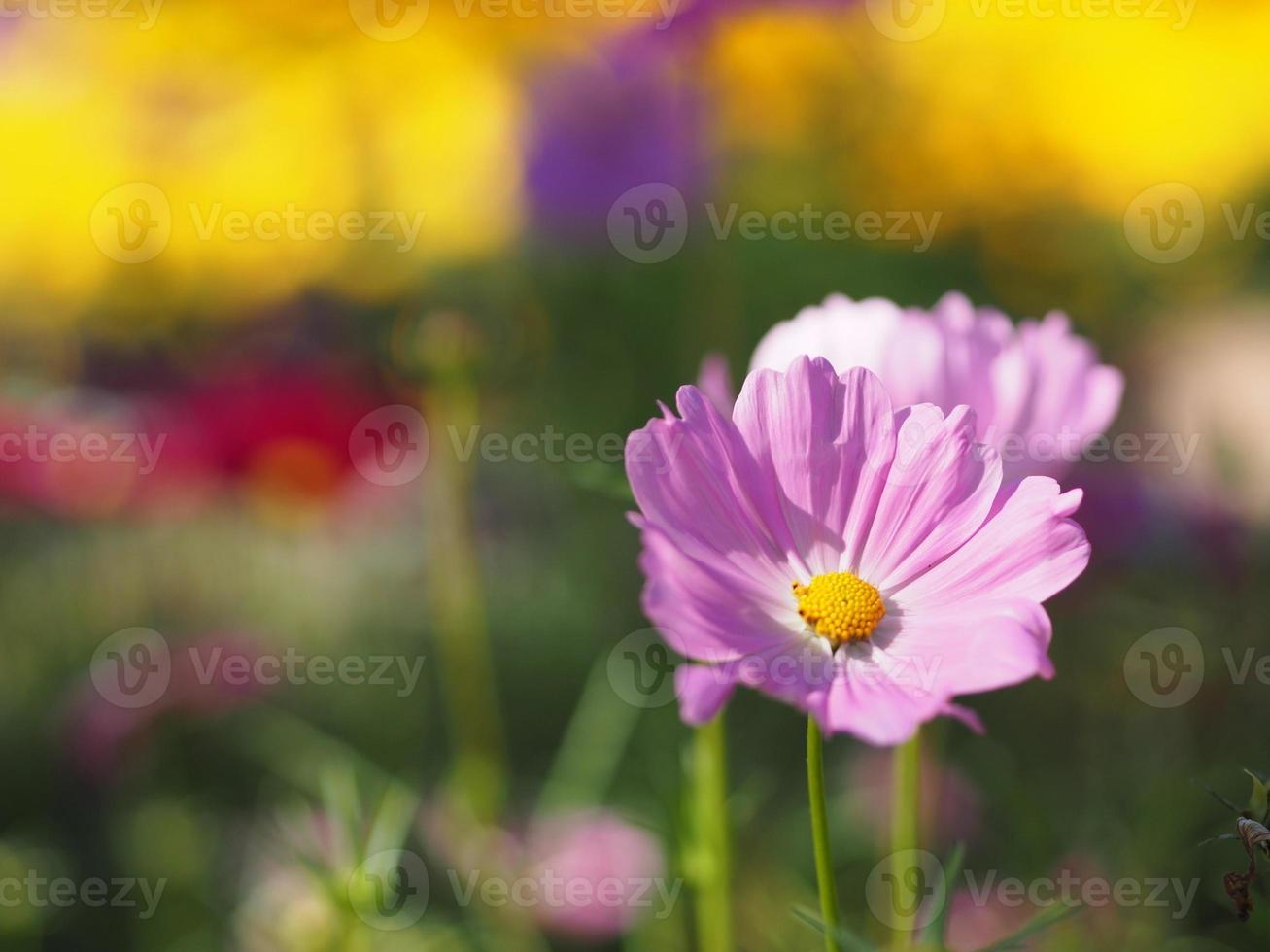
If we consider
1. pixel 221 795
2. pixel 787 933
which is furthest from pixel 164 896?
pixel 787 933

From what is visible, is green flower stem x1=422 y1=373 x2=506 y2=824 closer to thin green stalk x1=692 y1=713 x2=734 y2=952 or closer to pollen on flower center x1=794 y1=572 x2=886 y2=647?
thin green stalk x1=692 y1=713 x2=734 y2=952

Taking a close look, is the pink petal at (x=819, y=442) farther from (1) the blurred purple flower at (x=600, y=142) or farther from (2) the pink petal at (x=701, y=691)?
(1) the blurred purple flower at (x=600, y=142)

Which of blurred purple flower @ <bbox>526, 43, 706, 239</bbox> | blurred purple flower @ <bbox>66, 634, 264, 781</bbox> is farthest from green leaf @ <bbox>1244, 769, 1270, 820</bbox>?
blurred purple flower @ <bbox>526, 43, 706, 239</bbox>

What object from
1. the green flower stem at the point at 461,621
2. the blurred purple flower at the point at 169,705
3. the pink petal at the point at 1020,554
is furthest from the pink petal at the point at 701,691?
the blurred purple flower at the point at 169,705

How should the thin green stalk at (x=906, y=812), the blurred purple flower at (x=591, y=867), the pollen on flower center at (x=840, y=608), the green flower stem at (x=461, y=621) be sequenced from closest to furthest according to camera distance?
the pollen on flower center at (x=840, y=608)
the thin green stalk at (x=906, y=812)
the green flower stem at (x=461, y=621)
the blurred purple flower at (x=591, y=867)

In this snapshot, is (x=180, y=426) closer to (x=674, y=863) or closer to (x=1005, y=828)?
(x=674, y=863)

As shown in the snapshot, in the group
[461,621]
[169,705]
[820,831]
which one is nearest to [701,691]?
[820,831]
